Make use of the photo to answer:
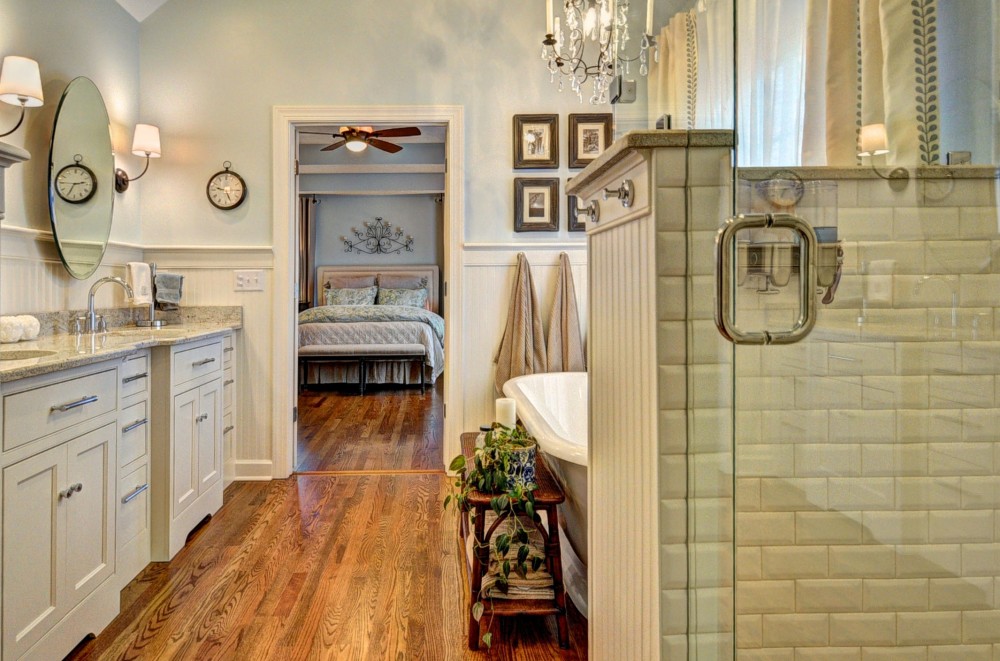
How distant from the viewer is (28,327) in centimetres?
223

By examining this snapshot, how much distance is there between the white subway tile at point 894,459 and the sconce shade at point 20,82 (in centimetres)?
291

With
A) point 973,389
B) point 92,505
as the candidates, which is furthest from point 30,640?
point 973,389

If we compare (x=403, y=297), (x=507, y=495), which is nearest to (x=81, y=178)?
(x=507, y=495)

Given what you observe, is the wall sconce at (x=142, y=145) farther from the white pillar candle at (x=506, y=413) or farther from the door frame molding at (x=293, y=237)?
the white pillar candle at (x=506, y=413)

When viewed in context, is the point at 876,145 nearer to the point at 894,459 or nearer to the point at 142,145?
the point at 894,459

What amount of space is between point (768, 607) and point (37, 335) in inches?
106

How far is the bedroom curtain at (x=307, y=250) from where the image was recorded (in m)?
8.30

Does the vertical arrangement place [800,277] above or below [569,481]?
above

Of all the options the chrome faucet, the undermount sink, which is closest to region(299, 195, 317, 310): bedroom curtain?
Result: the chrome faucet

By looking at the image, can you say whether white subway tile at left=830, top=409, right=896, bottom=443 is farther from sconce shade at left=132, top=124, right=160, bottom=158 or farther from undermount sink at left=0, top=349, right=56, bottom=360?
sconce shade at left=132, top=124, right=160, bottom=158

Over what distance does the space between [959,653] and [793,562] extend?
174 millimetres

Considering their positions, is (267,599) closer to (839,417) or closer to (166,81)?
(839,417)

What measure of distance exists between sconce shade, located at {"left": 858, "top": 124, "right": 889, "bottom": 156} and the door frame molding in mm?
2752

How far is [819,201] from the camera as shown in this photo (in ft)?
2.31
